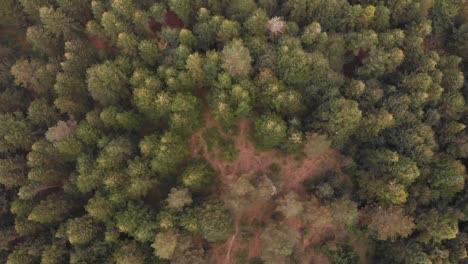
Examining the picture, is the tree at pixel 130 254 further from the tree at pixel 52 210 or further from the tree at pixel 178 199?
the tree at pixel 52 210

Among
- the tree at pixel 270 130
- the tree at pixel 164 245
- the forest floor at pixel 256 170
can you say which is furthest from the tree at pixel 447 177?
the tree at pixel 164 245

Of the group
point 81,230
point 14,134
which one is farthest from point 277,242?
point 14,134

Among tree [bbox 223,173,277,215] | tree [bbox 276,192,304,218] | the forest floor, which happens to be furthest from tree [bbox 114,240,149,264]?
tree [bbox 276,192,304,218]

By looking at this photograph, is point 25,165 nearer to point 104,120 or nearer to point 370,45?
point 104,120

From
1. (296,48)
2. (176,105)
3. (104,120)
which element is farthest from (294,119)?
(104,120)

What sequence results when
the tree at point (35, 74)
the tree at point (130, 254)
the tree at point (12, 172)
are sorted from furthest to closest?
the tree at point (35, 74), the tree at point (12, 172), the tree at point (130, 254)

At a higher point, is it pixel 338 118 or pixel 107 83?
pixel 107 83

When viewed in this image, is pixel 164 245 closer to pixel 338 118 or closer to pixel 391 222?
pixel 338 118
